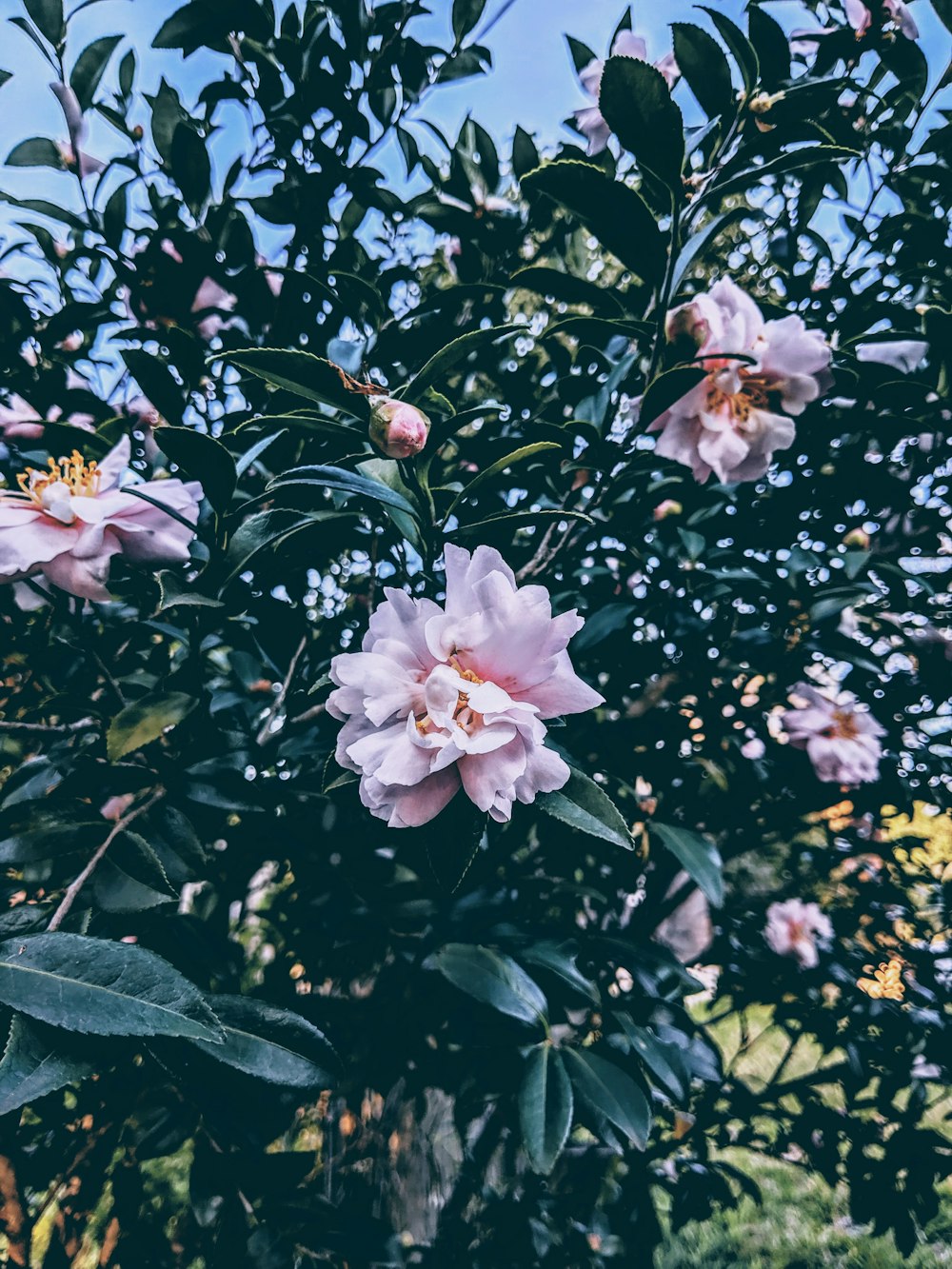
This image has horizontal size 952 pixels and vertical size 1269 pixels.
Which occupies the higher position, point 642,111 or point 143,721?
point 642,111

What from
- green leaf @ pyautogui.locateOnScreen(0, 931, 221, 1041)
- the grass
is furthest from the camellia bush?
the grass

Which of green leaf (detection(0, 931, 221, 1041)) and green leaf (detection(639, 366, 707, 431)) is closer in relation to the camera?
green leaf (detection(0, 931, 221, 1041))

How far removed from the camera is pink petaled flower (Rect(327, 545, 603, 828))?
1.68 ft

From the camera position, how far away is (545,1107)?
2.64ft

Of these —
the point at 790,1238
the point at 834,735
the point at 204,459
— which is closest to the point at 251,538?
the point at 204,459

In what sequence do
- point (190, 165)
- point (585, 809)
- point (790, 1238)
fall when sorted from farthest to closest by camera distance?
point (790, 1238) < point (190, 165) < point (585, 809)

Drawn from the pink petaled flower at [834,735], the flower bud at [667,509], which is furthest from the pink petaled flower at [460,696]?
the pink petaled flower at [834,735]

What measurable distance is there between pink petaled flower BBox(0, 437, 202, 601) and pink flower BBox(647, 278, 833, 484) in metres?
0.49

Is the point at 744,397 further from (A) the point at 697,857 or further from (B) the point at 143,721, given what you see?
(B) the point at 143,721

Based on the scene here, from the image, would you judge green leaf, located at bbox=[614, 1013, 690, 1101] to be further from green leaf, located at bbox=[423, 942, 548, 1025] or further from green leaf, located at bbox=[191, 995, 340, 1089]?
green leaf, located at bbox=[191, 995, 340, 1089]

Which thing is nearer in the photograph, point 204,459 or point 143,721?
point 204,459

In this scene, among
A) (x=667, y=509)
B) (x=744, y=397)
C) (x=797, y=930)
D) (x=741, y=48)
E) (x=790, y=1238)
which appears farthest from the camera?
(x=790, y=1238)

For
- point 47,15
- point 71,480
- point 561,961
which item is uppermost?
point 47,15

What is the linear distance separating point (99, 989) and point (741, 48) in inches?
35.1
